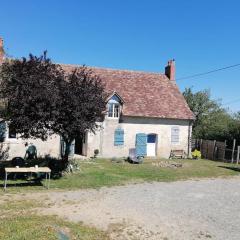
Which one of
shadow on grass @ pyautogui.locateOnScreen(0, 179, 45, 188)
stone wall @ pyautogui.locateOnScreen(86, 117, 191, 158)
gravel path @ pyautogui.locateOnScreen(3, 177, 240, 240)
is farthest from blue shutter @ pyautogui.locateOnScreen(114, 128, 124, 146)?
shadow on grass @ pyautogui.locateOnScreen(0, 179, 45, 188)

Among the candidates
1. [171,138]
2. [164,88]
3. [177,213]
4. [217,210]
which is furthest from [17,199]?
[164,88]

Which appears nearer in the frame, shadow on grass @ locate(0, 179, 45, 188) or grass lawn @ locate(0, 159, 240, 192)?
shadow on grass @ locate(0, 179, 45, 188)

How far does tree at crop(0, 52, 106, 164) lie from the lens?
19.4 m

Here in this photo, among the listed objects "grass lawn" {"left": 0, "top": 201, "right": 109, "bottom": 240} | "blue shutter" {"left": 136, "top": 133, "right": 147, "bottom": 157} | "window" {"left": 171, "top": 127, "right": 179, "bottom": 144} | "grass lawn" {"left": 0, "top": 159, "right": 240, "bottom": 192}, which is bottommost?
"grass lawn" {"left": 0, "top": 201, "right": 109, "bottom": 240}

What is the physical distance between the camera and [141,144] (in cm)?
3366

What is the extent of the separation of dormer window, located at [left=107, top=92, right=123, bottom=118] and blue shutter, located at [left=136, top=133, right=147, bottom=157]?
2658 mm

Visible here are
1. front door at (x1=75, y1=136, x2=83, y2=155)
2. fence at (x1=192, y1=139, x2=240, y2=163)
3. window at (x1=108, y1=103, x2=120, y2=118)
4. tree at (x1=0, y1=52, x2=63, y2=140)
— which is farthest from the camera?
fence at (x1=192, y1=139, x2=240, y2=163)

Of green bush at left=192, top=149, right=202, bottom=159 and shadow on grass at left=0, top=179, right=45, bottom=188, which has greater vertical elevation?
green bush at left=192, top=149, right=202, bottom=159

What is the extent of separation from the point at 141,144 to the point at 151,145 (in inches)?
47.7

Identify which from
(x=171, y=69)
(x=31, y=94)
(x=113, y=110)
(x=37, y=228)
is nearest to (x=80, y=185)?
(x=31, y=94)

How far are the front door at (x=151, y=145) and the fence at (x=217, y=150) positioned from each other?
19.4 ft

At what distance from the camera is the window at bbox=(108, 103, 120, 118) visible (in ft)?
106

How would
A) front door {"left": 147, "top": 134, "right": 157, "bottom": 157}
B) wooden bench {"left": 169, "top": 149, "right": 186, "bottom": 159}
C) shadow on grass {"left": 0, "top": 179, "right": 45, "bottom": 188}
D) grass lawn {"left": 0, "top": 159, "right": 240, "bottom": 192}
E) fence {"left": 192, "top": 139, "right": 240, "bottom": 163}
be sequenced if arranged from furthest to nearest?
1. wooden bench {"left": 169, "top": 149, "right": 186, "bottom": 159}
2. front door {"left": 147, "top": 134, "right": 157, "bottom": 157}
3. fence {"left": 192, "top": 139, "right": 240, "bottom": 163}
4. grass lawn {"left": 0, "top": 159, "right": 240, "bottom": 192}
5. shadow on grass {"left": 0, "top": 179, "right": 45, "bottom": 188}

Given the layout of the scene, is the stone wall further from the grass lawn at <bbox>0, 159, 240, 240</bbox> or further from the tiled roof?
the grass lawn at <bbox>0, 159, 240, 240</bbox>
